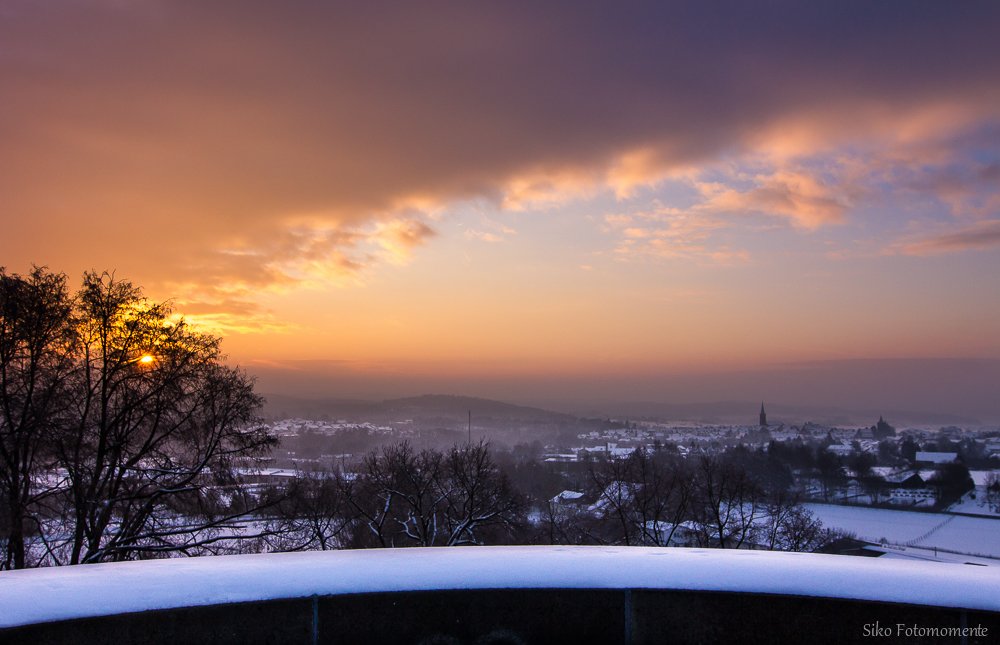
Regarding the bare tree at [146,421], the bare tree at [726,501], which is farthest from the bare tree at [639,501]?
the bare tree at [146,421]

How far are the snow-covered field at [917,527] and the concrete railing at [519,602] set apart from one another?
170 ft

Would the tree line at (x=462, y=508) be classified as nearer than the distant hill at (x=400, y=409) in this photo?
Yes

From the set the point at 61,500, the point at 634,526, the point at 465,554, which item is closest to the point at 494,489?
the point at 634,526

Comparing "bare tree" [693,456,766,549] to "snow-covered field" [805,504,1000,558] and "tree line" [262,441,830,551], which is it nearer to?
"tree line" [262,441,830,551]

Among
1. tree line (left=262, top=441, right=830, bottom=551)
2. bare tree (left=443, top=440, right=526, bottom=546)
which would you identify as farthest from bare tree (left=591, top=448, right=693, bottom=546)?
bare tree (left=443, top=440, right=526, bottom=546)

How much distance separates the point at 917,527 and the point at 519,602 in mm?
69807

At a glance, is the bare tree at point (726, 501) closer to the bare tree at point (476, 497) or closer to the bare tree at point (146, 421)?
the bare tree at point (476, 497)

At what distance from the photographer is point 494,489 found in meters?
21.4

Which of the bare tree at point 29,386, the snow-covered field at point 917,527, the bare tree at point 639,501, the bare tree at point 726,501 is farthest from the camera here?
the snow-covered field at point 917,527

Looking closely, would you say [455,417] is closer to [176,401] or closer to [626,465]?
[626,465]

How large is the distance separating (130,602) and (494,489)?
61.7 feet

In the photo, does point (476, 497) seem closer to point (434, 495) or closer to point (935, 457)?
point (434, 495)

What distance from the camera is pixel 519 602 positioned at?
382 cm

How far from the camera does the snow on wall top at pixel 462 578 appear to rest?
3387 mm
